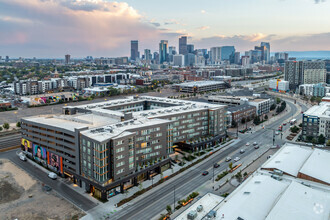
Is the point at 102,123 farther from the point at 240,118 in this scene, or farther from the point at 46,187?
the point at 240,118

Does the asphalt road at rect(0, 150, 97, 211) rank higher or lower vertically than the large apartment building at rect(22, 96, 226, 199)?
lower

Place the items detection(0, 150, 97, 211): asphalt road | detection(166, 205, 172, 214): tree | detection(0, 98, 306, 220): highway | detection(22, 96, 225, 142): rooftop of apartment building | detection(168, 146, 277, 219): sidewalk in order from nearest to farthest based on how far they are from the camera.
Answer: detection(166, 205, 172, 214): tree < detection(0, 98, 306, 220): highway < detection(0, 150, 97, 211): asphalt road < detection(168, 146, 277, 219): sidewalk < detection(22, 96, 225, 142): rooftop of apartment building

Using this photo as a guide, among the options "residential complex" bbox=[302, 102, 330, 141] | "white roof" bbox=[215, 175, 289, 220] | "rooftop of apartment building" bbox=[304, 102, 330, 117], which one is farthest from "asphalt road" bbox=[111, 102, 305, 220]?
"rooftop of apartment building" bbox=[304, 102, 330, 117]

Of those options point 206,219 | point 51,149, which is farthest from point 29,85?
point 206,219

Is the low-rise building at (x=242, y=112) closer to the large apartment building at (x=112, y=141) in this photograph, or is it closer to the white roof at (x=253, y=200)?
the large apartment building at (x=112, y=141)

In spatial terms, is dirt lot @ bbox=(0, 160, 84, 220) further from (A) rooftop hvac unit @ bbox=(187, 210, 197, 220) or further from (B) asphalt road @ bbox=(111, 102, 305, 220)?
(A) rooftop hvac unit @ bbox=(187, 210, 197, 220)

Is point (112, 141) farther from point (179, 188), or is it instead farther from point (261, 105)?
point (261, 105)
